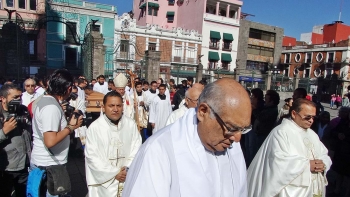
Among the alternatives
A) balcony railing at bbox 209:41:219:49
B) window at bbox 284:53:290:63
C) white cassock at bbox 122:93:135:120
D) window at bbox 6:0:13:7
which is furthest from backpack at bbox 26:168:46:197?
window at bbox 284:53:290:63

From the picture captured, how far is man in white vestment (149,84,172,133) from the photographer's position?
272 inches

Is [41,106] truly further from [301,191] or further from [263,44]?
[263,44]

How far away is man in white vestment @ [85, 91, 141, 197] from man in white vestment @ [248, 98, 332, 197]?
1.68m

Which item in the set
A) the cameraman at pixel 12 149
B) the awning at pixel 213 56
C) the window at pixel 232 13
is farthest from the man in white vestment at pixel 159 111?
the window at pixel 232 13

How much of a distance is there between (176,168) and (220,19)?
36693 millimetres

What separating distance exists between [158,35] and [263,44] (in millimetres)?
17986

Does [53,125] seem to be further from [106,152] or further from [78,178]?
[78,178]

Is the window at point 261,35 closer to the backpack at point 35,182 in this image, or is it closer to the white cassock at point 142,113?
the white cassock at point 142,113

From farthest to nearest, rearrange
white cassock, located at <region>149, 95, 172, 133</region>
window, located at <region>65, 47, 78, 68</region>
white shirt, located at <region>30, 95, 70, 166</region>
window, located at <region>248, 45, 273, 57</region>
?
window, located at <region>248, 45, 273, 57</region> → window, located at <region>65, 47, 78, 68</region> → white cassock, located at <region>149, 95, 172, 133</region> → white shirt, located at <region>30, 95, 70, 166</region>

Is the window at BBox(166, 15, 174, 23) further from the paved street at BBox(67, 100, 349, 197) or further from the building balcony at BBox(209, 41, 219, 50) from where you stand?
the paved street at BBox(67, 100, 349, 197)

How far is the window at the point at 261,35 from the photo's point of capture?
39125 mm

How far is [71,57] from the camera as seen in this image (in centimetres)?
2952

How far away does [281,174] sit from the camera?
10.3ft

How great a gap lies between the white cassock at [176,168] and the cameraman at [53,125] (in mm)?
1488
